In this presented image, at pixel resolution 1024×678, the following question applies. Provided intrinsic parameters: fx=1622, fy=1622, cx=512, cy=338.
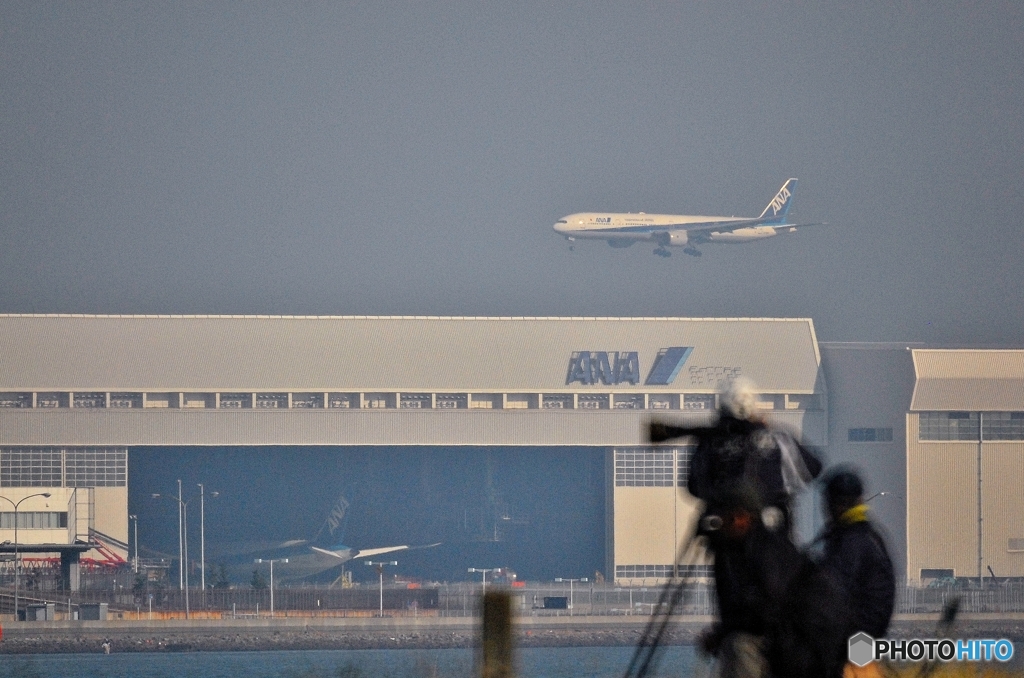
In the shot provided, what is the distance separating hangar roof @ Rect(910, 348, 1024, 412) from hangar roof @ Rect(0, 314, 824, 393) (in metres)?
4.60

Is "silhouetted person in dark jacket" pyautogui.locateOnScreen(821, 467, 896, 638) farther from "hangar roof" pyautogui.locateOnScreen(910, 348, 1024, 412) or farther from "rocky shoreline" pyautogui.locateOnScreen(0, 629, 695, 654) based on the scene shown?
"hangar roof" pyautogui.locateOnScreen(910, 348, 1024, 412)

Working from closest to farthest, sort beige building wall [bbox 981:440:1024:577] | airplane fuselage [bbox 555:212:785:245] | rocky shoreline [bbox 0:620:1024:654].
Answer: rocky shoreline [bbox 0:620:1024:654] < beige building wall [bbox 981:440:1024:577] < airplane fuselage [bbox 555:212:785:245]

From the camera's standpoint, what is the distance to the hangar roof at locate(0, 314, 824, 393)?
6819cm

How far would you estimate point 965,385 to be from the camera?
215ft

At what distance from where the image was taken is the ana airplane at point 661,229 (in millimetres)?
98875

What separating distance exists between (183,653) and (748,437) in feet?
147

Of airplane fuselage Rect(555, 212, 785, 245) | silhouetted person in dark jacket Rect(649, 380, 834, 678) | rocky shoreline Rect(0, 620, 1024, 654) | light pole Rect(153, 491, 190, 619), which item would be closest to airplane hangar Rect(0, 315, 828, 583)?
light pole Rect(153, 491, 190, 619)

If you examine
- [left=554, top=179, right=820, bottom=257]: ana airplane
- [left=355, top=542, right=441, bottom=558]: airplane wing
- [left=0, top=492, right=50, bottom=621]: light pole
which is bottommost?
[left=355, top=542, right=441, bottom=558]: airplane wing

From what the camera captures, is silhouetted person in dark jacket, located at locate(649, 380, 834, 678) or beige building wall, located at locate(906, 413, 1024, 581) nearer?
silhouetted person in dark jacket, located at locate(649, 380, 834, 678)

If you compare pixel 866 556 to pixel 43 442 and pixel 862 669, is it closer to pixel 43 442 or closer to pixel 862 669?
pixel 862 669

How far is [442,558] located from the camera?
2872 inches

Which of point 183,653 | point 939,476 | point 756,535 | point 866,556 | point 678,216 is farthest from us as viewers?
point 678,216

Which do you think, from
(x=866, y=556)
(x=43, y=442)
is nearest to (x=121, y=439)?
(x=43, y=442)

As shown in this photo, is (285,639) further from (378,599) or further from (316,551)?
(316,551)
